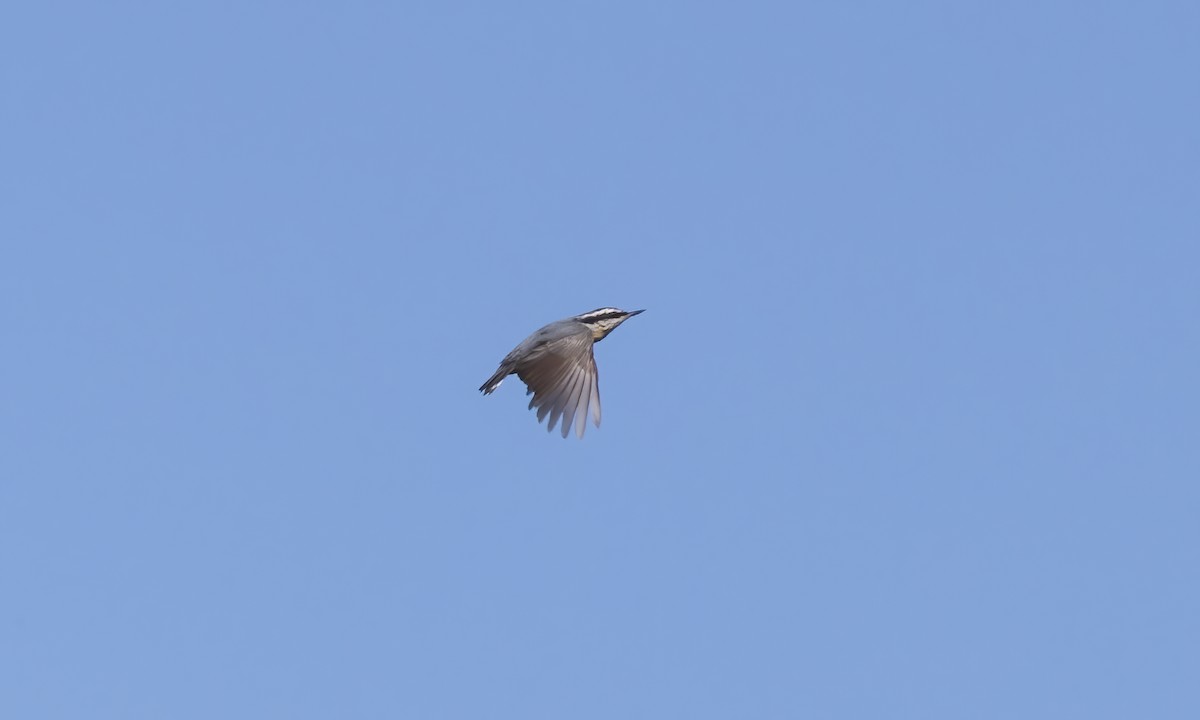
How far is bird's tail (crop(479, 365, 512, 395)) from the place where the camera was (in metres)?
39.8

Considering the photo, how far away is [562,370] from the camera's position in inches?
1532

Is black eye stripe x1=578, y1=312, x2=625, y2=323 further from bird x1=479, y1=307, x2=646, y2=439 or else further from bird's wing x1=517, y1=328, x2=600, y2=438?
bird's wing x1=517, y1=328, x2=600, y2=438

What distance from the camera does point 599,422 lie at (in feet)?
125

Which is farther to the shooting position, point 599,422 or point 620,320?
point 620,320

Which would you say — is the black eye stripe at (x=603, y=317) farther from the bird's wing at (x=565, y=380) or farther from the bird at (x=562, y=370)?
the bird's wing at (x=565, y=380)

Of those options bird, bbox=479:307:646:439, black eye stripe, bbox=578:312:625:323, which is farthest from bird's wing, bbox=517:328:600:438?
black eye stripe, bbox=578:312:625:323

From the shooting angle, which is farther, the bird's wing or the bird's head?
the bird's head

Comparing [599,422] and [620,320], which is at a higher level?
[620,320]

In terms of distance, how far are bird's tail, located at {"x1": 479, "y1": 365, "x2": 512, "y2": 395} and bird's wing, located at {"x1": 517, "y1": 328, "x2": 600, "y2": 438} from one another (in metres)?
0.29

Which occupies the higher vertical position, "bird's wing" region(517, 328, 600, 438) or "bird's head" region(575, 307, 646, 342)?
"bird's head" region(575, 307, 646, 342)

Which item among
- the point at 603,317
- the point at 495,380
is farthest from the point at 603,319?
the point at 495,380

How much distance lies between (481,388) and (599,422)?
107 inches

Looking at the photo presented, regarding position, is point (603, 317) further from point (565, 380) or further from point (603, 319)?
point (565, 380)

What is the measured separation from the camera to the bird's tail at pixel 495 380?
131ft
